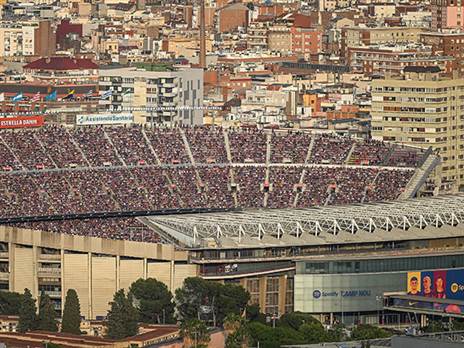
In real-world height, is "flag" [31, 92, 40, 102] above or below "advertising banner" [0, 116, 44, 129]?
below

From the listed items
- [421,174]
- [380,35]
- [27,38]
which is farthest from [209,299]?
[27,38]

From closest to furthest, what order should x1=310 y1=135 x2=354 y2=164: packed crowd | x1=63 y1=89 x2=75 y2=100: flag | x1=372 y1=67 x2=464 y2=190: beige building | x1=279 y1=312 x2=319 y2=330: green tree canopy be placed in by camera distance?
x1=279 y1=312 x2=319 y2=330: green tree canopy < x1=310 y1=135 x2=354 y2=164: packed crowd < x1=372 y1=67 x2=464 y2=190: beige building < x1=63 y1=89 x2=75 y2=100: flag

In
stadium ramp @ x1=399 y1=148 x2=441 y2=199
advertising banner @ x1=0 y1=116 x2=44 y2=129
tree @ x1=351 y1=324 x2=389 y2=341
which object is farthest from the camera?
advertising banner @ x1=0 y1=116 x2=44 y2=129

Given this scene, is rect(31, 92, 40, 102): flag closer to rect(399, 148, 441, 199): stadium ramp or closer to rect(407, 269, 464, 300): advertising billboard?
rect(399, 148, 441, 199): stadium ramp

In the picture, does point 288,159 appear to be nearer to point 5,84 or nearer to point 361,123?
point 361,123

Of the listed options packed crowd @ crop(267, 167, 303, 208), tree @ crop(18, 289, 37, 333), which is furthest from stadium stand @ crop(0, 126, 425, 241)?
tree @ crop(18, 289, 37, 333)

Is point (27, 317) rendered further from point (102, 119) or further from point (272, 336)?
point (102, 119)

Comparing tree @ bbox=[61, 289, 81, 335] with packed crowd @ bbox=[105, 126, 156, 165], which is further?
packed crowd @ bbox=[105, 126, 156, 165]

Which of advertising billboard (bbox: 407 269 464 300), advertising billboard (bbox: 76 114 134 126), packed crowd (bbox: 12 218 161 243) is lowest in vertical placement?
advertising billboard (bbox: 407 269 464 300)
